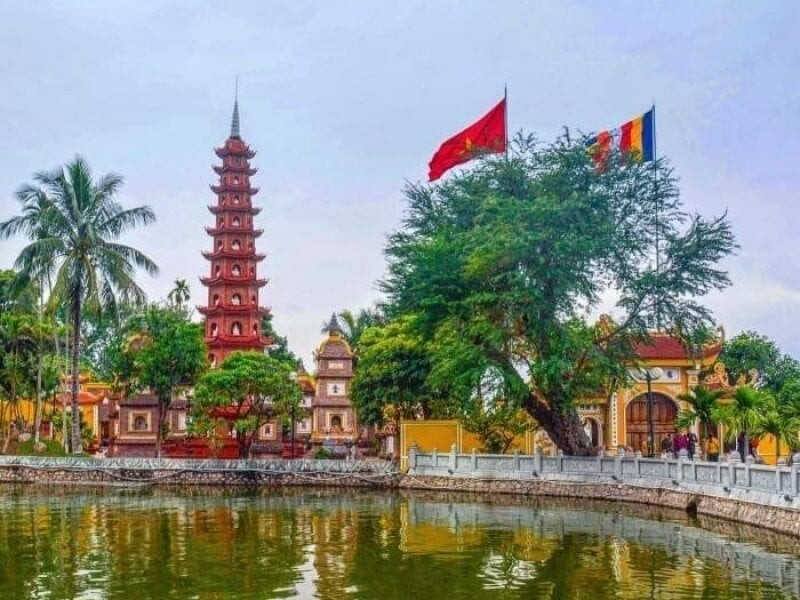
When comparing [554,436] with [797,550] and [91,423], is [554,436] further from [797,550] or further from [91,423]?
[91,423]

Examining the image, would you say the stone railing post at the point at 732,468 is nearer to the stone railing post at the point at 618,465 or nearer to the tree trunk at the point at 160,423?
the stone railing post at the point at 618,465

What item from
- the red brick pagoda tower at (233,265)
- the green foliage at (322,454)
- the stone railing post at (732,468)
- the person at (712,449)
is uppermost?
the red brick pagoda tower at (233,265)

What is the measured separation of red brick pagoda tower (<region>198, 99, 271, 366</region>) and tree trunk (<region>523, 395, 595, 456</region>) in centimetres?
2270

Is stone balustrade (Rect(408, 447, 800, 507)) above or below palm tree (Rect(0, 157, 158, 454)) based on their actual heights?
below

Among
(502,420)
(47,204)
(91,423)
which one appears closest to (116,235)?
(47,204)

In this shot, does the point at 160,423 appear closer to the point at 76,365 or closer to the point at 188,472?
the point at 76,365

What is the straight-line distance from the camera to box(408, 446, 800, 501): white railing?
2034 centimetres

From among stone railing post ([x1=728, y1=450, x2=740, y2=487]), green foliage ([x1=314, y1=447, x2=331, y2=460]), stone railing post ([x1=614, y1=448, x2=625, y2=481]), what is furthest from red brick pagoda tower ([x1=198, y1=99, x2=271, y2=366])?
stone railing post ([x1=728, y1=450, x2=740, y2=487])

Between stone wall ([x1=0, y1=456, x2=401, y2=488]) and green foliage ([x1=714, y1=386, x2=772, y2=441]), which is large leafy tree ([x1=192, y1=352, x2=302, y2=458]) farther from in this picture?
green foliage ([x1=714, y1=386, x2=772, y2=441])

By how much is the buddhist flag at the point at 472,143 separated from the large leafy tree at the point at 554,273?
62 centimetres

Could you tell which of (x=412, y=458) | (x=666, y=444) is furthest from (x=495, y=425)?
(x=666, y=444)

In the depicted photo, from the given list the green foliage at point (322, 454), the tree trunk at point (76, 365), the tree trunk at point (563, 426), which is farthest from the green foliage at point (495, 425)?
the tree trunk at point (76, 365)

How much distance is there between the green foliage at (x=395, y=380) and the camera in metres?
38.2

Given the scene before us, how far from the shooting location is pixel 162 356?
4159 centimetres
